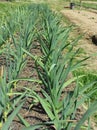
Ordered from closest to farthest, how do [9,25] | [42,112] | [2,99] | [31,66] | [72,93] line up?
[2,99]
[72,93]
[42,112]
[31,66]
[9,25]

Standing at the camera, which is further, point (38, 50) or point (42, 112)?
point (38, 50)

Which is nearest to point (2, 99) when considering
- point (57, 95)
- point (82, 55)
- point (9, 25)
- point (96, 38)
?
point (57, 95)

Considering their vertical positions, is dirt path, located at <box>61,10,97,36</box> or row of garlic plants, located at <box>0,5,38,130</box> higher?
row of garlic plants, located at <box>0,5,38,130</box>

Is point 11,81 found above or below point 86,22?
above

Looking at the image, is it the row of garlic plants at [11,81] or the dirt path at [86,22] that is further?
the dirt path at [86,22]

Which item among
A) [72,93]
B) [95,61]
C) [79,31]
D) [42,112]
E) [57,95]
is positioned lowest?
[79,31]

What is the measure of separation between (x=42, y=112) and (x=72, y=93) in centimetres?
80

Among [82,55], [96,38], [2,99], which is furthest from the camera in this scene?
→ [96,38]

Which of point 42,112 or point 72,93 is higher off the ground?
point 72,93

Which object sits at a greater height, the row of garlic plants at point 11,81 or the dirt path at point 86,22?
the row of garlic plants at point 11,81

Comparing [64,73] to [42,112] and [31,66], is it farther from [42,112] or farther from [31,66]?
[31,66]

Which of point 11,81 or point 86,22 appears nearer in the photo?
point 11,81

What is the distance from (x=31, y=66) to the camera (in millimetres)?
5102

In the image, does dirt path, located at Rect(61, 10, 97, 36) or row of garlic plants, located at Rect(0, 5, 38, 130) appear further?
dirt path, located at Rect(61, 10, 97, 36)
